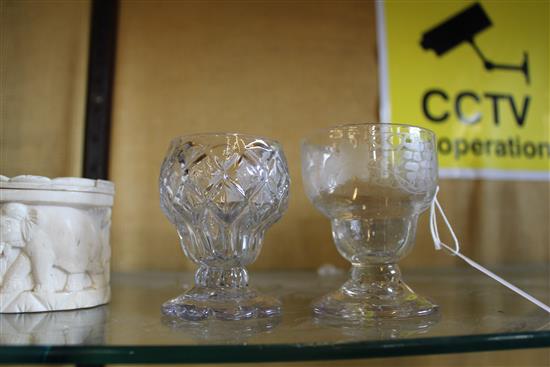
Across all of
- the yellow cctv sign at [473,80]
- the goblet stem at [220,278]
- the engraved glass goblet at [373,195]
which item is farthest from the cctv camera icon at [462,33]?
the goblet stem at [220,278]

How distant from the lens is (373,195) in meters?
0.40

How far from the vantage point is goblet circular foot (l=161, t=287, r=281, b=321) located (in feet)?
1.14

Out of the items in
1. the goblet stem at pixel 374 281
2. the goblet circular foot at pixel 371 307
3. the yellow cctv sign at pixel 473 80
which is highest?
the yellow cctv sign at pixel 473 80

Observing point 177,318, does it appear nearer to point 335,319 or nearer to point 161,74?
point 335,319

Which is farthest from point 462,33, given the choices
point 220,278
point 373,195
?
point 220,278

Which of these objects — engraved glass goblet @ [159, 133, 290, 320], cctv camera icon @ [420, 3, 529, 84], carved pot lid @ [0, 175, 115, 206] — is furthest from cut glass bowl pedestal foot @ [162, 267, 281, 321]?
cctv camera icon @ [420, 3, 529, 84]

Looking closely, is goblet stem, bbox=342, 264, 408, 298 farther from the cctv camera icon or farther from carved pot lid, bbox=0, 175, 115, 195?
the cctv camera icon

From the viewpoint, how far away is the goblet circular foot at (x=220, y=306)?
346 mm

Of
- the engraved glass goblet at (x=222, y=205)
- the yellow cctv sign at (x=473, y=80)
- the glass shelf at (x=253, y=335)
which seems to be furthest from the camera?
the yellow cctv sign at (x=473, y=80)

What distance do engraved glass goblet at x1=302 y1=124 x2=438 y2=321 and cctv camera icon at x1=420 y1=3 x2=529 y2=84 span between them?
1.27 ft

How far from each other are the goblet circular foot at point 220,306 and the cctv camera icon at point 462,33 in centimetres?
54

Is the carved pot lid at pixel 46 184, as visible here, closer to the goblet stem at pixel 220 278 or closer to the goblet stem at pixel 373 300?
the goblet stem at pixel 220 278

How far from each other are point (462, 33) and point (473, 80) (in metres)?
0.08

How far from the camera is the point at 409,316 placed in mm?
353
